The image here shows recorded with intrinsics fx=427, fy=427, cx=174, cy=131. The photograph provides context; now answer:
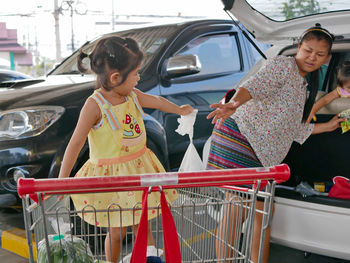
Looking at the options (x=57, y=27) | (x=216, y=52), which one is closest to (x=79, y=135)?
(x=216, y=52)

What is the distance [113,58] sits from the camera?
2123 millimetres

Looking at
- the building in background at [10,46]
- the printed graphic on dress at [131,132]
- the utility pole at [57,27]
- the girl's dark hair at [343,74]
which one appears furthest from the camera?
the building in background at [10,46]

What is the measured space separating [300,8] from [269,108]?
1.03 metres

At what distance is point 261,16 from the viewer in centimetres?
298

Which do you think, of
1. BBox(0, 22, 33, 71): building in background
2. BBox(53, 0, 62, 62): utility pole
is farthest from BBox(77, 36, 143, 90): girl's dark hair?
BBox(0, 22, 33, 71): building in background

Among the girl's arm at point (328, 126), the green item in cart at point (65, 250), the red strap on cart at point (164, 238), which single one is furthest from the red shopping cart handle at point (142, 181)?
the girl's arm at point (328, 126)

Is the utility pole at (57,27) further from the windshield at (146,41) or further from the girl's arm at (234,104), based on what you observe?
the girl's arm at (234,104)

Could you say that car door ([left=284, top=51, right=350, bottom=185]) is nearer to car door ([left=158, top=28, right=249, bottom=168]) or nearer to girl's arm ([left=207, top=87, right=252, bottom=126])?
girl's arm ([left=207, top=87, right=252, bottom=126])

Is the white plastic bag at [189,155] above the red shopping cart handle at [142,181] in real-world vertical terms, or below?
below

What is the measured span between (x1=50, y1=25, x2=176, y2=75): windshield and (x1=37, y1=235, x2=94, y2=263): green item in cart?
2.68m

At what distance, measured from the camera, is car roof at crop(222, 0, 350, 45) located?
2.84 metres

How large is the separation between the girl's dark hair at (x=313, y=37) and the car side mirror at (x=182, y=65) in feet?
4.73

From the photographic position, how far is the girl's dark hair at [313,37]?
2320mm

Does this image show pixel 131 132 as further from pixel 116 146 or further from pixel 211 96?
pixel 211 96
